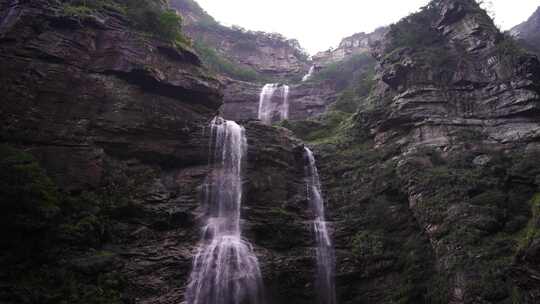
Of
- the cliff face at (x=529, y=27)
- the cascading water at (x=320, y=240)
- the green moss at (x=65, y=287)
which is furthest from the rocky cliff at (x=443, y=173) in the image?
the cliff face at (x=529, y=27)

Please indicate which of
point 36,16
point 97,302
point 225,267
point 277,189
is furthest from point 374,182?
point 36,16

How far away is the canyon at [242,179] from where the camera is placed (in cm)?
1341

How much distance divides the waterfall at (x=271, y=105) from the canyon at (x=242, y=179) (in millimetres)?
10863

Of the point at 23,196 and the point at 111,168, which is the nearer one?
the point at 23,196

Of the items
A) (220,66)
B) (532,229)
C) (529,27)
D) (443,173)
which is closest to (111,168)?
(443,173)

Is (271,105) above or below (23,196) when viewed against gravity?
above

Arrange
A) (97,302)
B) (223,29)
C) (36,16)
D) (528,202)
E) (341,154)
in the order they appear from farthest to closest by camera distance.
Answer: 1. (223,29)
2. (341,154)
3. (36,16)
4. (528,202)
5. (97,302)

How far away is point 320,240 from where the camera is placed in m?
17.5

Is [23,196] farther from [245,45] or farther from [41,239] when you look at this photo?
[245,45]

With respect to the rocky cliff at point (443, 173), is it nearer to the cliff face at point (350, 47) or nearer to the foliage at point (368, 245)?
the foliage at point (368, 245)

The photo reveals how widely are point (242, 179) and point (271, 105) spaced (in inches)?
671

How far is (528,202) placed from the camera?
48.7 feet

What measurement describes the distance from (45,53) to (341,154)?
49.9 feet

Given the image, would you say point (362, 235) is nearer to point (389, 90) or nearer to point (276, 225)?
point (276, 225)
